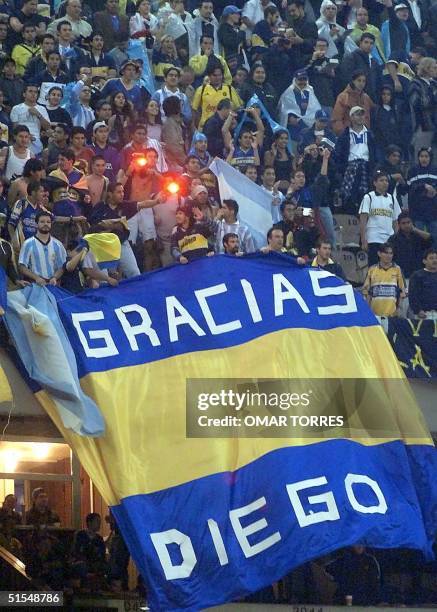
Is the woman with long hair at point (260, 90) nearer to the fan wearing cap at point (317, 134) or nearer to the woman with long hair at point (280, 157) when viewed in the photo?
the fan wearing cap at point (317, 134)

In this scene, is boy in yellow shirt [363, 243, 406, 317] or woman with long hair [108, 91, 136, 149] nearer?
boy in yellow shirt [363, 243, 406, 317]

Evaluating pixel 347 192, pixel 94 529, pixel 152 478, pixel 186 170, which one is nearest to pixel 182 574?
pixel 152 478

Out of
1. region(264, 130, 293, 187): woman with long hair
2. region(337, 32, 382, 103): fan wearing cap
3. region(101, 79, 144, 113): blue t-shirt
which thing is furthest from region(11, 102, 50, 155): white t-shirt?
region(337, 32, 382, 103): fan wearing cap

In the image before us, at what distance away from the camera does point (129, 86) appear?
64.8 ft

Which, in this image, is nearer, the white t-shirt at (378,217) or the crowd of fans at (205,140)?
the crowd of fans at (205,140)

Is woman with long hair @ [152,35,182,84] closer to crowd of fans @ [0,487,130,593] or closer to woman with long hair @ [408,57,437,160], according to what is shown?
woman with long hair @ [408,57,437,160]

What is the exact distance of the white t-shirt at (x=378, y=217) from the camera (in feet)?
65.0

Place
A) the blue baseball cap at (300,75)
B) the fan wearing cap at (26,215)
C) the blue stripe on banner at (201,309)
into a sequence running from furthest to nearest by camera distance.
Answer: the blue baseball cap at (300,75) → the fan wearing cap at (26,215) → the blue stripe on banner at (201,309)

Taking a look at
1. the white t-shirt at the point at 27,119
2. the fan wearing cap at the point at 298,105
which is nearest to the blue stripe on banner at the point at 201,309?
the white t-shirt at the point at 27,119

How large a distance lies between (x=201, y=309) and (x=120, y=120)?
11.4 ft

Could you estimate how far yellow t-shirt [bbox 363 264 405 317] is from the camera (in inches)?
724

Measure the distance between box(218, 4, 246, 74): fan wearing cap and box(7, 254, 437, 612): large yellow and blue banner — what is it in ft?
19.1

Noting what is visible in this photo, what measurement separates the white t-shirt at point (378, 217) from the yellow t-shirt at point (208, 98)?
206cm

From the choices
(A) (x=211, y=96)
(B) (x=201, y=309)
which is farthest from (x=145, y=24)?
(B) (x=201, y=309)
